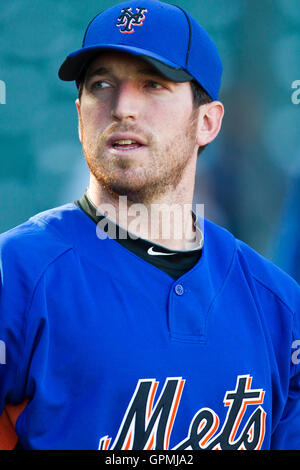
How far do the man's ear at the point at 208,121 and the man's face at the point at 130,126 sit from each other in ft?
0.43

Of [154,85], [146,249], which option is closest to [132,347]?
[146,249]

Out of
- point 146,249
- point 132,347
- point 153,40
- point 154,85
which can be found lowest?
point 132,347

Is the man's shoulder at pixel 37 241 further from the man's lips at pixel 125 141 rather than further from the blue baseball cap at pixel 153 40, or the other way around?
the blue baseball cap at pixel 153 40

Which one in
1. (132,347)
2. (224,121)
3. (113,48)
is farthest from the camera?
(224,121)

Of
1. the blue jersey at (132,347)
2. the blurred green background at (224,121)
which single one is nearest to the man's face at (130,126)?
the blue jersey at (132,347)

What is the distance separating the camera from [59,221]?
1.34 metres

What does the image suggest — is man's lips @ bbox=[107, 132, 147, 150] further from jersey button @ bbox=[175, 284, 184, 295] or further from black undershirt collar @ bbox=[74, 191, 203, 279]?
jersey button @ bbox=[175, 284, 184, 295]

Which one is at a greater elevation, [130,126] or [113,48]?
[113,48]

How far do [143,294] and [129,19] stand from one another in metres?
0.62

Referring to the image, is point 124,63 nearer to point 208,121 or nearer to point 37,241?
point 208,121

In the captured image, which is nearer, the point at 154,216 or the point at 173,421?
the point at 173,421

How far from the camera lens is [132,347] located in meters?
1.21

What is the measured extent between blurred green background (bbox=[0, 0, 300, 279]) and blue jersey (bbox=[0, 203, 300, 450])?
1.26 m
